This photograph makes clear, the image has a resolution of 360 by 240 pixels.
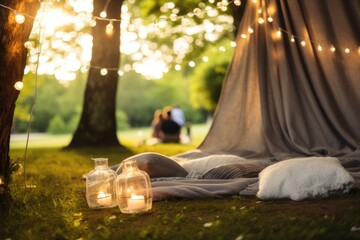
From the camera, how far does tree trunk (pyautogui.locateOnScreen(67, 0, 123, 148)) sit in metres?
7.47

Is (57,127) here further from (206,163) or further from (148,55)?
(206,163)

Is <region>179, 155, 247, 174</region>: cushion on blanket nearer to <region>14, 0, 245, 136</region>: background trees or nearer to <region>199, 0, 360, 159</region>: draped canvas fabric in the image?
<region>199, 0, 360, 159</region>: draped canvas fabric

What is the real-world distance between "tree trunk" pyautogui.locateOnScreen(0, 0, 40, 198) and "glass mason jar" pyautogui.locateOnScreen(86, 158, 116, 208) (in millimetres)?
501

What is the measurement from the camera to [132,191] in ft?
9.46

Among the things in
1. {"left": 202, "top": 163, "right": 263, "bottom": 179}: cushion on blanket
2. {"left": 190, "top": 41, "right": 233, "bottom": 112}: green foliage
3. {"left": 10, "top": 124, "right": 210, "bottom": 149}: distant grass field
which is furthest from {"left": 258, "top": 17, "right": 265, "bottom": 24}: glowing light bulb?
{"left": 190, "top": 41, "right": 233, "bottom": 112}: green foliage

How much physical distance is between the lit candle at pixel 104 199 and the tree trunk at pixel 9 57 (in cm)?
55

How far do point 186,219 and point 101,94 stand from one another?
5149mm

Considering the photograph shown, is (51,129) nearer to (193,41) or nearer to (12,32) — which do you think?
(193,41)

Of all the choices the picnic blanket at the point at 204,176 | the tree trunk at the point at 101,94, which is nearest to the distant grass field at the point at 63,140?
the tree trunk at the point at 101,94

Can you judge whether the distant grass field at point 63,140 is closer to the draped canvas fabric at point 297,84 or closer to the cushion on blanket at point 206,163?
the draped canvas fabric at point 297,84

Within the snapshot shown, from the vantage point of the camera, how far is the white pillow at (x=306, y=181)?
3035mm

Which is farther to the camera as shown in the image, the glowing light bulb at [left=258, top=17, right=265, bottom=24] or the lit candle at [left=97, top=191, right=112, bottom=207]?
the glowing light bulb at [left=258, top=17, right=265, bottom=24]

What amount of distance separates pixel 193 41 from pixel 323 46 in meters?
7.80

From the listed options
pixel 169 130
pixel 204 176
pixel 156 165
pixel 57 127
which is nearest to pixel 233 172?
pixel 204 176
